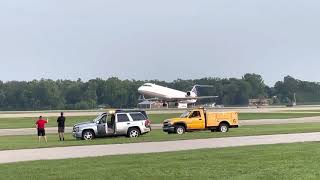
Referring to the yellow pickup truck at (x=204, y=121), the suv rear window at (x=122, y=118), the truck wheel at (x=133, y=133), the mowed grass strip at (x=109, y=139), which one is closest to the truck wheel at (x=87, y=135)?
the mowed grass strip at (x=109, y=139)

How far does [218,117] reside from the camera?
40844 mm

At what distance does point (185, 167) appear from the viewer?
15.7 metres

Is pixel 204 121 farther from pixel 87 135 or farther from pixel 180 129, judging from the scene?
pixel 87 135

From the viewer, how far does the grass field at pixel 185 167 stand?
1407 cm

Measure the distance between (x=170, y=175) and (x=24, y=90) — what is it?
187831 millimetres

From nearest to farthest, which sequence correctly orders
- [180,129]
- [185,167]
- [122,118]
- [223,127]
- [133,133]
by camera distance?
[185,167] < [133,133] < [122,118] < [180,129] < [223,127]

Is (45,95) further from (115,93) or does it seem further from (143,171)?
(143,171)

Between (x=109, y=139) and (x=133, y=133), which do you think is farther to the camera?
(x=133, y=133)

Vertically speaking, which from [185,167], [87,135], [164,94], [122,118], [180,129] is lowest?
[185,167]

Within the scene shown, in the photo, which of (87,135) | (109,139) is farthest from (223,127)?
(87,135)

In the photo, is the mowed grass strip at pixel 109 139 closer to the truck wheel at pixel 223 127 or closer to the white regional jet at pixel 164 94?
the truck wheel at pixel 223 127

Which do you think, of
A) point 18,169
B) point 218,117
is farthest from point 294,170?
point 218,117

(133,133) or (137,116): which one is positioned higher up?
(137,116)

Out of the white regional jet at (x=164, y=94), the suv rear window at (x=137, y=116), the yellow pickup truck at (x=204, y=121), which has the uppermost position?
the white regional jet at (x=164, y=94)
